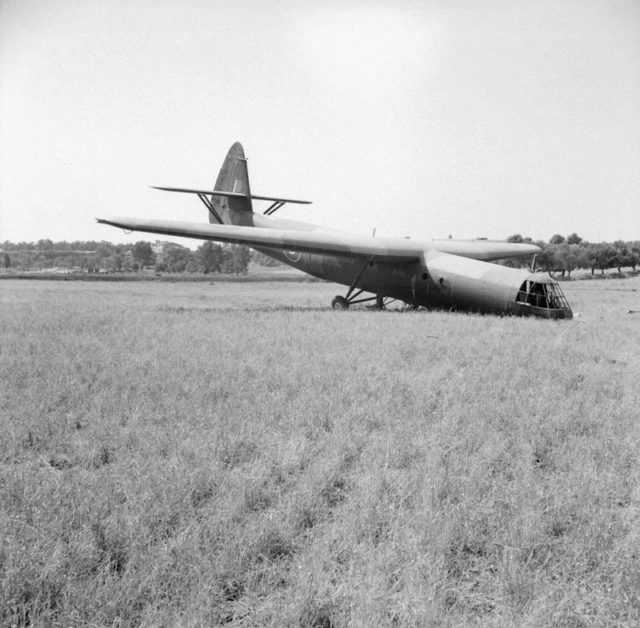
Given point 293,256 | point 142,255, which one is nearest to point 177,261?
point 142,255

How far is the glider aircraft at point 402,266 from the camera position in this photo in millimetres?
16897

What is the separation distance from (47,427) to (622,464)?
6718 mm

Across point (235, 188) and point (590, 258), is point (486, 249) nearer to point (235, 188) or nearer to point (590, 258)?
point (235, 188)

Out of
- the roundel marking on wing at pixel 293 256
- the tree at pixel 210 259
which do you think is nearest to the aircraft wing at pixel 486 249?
the roundel marking on wing at pixel 293 256

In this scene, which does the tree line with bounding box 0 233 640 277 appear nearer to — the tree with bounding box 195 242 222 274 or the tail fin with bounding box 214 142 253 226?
the tree with bounding box 195 242 222 274

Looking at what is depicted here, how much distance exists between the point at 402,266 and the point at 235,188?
502 inches

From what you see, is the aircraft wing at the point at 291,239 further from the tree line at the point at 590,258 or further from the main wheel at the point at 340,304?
the tree line at the point at 590,258

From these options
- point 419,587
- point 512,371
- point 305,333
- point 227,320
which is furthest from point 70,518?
point 227,320

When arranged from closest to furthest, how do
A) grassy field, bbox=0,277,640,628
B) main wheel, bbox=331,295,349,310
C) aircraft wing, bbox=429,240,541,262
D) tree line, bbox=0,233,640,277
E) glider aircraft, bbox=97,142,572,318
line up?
grassy field, bbox=0,277,640,628 < glider aircraft, bbox=97,142,572,318 < main wheel, bbox=331,295,349,310 < aircraft wing, bbox=429,240,541,262 < tree line, bbox=0,233,640,277

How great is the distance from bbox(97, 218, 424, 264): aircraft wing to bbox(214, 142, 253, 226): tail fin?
26.9ft

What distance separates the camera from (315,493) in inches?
162

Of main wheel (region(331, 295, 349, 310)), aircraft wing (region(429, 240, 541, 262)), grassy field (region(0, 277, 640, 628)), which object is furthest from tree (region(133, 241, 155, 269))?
grassy field (region(0, 277, 640, 628))

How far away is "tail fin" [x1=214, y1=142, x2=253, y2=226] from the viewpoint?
1069 inches

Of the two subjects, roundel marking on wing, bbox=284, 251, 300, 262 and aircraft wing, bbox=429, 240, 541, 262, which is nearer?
roundel marking on wing, bbox=284, 251, 300, 262
